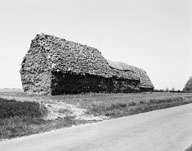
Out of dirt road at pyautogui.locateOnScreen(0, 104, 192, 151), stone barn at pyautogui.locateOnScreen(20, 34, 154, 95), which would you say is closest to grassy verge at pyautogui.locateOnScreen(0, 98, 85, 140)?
dirt road at pyautogui.locateOnScreen(0, 104, 192, 151)

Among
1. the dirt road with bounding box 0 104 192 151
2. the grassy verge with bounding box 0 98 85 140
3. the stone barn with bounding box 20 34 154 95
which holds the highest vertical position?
the stone barn with bounding box 20 34 154 95

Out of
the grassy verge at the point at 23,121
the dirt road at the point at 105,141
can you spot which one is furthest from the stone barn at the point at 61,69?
the dirt road at the point at 105,141

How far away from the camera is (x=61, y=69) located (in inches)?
1014

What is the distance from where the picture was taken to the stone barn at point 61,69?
2572 cm

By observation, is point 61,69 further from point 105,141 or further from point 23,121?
point 105,141

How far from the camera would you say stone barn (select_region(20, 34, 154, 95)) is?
84.4ft

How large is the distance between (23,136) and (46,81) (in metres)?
16.8

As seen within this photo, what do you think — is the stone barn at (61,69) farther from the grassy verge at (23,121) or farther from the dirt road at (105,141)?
→ the dirt road at (105,141)

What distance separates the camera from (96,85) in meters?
31.5

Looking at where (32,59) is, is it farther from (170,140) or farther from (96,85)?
(170,140)

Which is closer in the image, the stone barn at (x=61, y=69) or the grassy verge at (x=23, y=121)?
the grassy verge at (x=23, y=121)

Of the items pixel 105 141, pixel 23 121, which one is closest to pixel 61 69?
pixel 23 121

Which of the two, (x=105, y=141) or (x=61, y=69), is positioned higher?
(x=61, y=69)

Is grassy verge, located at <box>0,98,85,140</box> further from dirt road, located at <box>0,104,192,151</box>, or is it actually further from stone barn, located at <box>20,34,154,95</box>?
stone barn, located at <box>20,34,154,95</box>
